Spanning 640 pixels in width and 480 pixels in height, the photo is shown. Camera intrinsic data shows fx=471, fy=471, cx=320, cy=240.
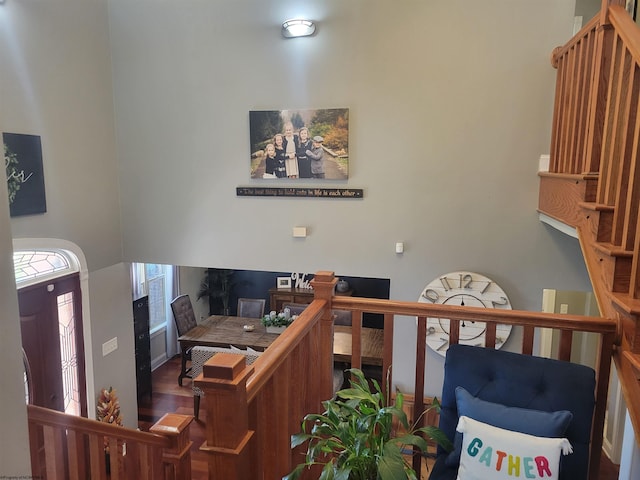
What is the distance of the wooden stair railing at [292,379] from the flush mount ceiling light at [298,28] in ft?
8.09

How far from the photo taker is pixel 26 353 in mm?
3910

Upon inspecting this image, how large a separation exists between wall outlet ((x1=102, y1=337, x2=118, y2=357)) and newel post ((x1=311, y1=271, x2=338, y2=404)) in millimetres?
3154

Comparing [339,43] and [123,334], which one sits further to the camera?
[123,334]

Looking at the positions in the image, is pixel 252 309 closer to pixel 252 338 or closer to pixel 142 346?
pixel 252 338

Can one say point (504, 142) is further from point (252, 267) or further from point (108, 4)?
point (108, 4)

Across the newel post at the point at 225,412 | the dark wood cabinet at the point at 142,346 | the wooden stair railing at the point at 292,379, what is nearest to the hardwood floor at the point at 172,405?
the dark wood cabinet at the point at 142,346

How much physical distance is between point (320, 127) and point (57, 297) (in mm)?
2729

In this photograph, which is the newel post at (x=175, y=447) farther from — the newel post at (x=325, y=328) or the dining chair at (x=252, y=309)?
the dining chair at (x=252, y=309)

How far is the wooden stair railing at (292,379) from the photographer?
1.29 meters

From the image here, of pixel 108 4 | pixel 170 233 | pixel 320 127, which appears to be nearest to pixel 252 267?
pixel 170 233

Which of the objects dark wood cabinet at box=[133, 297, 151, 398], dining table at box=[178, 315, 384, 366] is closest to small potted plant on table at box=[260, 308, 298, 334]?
dining table at box=[178, 315, 384, 366]

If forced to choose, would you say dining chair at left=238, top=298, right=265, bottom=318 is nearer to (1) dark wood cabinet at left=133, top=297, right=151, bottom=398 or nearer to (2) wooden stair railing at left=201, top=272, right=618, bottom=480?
(1) dark wood cabinet at left=133, top=297, right=151, bottom=398

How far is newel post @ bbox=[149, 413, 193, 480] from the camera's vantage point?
8.25 ft

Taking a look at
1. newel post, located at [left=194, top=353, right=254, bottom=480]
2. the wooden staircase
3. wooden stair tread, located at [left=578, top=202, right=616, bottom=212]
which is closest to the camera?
newel post, located at [left=194, top=353, right=254, bottom=480]
